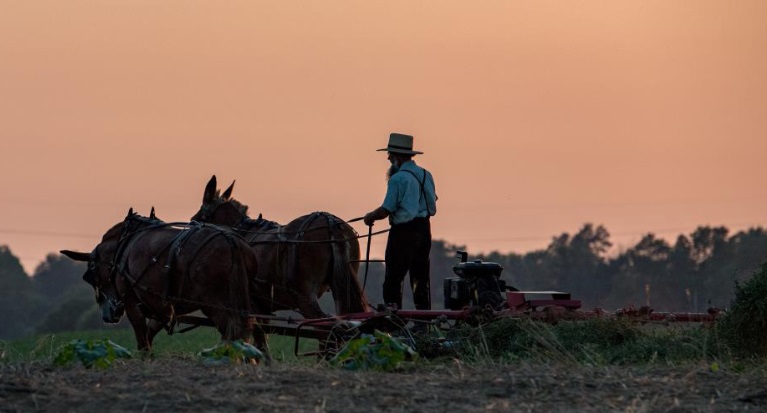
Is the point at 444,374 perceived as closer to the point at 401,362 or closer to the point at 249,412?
the point at 401,362

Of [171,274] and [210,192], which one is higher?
[210,192]

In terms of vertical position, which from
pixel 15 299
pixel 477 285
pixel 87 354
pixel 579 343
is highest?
pixel 15 299

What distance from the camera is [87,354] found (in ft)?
39.5

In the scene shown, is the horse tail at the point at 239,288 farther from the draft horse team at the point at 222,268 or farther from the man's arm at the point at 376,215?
the man's arm at the point at 376,215

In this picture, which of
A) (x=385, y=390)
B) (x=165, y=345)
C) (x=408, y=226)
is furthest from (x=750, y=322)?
(x=165, y=345)

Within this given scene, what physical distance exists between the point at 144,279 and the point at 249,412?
7141 millimetres

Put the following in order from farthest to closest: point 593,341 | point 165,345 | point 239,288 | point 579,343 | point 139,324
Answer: point 165,345
point 139,324
point 239,288
point 593,341
point 579,343

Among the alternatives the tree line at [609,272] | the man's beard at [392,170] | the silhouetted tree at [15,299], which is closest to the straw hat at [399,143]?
the man's beard at [392,170]

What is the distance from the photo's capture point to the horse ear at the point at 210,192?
19.0 m

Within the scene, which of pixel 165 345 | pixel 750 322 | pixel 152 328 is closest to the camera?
pixel 750 322

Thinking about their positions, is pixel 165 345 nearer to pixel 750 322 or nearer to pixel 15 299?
pixel 750 322

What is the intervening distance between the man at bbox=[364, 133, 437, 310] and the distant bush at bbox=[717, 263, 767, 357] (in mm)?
3289

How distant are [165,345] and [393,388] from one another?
2748cm

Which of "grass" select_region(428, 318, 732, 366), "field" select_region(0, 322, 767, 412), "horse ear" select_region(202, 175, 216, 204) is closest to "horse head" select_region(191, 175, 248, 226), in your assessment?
"horse ear" select_region(202, 175, 216, 204)
